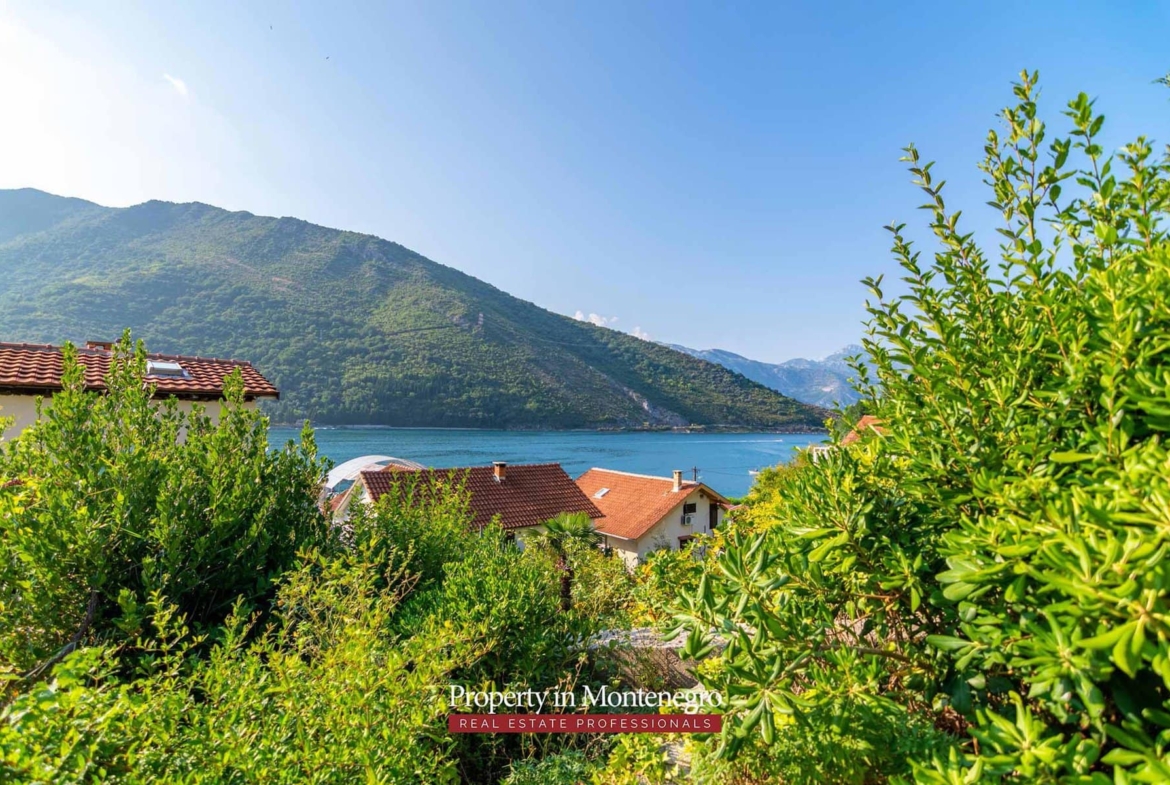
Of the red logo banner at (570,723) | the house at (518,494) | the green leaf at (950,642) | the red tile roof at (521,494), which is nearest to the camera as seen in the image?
the green leaf at (950,642)

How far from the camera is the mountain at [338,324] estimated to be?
83.6 metres

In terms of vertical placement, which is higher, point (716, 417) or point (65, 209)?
point (65, 209)

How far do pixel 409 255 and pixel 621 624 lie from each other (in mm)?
151944

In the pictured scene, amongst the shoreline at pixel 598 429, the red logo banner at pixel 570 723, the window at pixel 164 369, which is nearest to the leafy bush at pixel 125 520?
the red logo banner at pixel 570 723

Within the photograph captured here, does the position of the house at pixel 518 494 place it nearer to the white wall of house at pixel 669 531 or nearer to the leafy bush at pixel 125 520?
the white wall of house at pixel 669 531

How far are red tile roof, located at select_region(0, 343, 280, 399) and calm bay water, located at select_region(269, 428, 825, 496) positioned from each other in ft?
109

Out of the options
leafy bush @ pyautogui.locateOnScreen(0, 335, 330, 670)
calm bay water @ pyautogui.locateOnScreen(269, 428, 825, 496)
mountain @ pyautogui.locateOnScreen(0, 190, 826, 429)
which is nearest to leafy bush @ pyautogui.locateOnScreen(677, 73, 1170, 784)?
leafy bush @ pyautogui.locateOnScreen(0, 335, 330, 670)

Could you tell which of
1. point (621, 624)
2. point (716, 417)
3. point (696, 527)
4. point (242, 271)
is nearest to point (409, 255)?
point (242, 271)

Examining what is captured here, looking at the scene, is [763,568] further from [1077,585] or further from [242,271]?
[242,271]

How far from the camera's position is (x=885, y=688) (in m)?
1.90

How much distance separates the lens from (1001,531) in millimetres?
1218

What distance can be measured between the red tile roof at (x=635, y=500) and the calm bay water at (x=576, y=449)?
1950 cm

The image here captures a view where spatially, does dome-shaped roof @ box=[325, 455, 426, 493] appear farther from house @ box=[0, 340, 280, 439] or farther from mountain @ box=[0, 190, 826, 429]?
mountain @ box=[0, 190, 826, 429]

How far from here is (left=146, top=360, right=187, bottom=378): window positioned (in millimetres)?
10273
